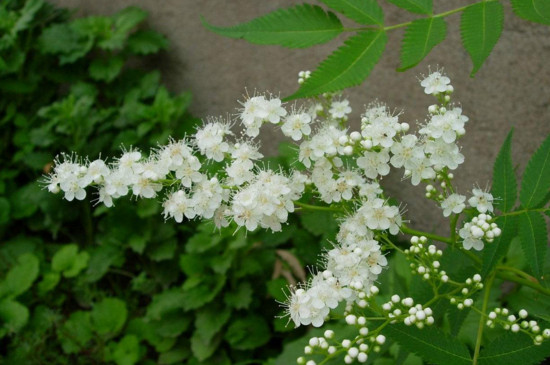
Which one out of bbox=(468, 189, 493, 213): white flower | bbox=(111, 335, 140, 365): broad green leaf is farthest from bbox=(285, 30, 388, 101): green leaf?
bbox=(111, 335, 140, 365): broad green leaf

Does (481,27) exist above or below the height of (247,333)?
above

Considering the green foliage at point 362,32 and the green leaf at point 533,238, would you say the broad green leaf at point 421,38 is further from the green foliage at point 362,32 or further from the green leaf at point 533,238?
the green leaf at point 533,238

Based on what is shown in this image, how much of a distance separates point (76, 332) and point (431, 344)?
2491 mm

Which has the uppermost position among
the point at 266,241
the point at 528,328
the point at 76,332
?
the point at 528,328

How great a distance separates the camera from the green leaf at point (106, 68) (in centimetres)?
379

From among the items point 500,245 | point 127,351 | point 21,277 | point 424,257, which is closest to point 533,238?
point 500,245

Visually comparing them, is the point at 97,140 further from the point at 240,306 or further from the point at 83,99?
the point at 240,306

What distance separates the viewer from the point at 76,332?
10.7 ft

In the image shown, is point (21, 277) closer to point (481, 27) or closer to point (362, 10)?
point (362, 10)

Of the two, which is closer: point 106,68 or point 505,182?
point 505,182

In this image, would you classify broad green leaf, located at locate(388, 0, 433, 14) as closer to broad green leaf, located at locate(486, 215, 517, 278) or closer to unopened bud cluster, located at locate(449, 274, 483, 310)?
broad green leaf, located at locate(486, 215, 517, 278)

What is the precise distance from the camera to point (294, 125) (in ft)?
4.72

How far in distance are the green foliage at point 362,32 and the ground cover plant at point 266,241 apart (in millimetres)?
15


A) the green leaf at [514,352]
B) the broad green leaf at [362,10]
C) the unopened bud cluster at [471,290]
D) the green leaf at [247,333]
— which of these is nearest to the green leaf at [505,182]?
the unopened bud cluster at [471,290]
